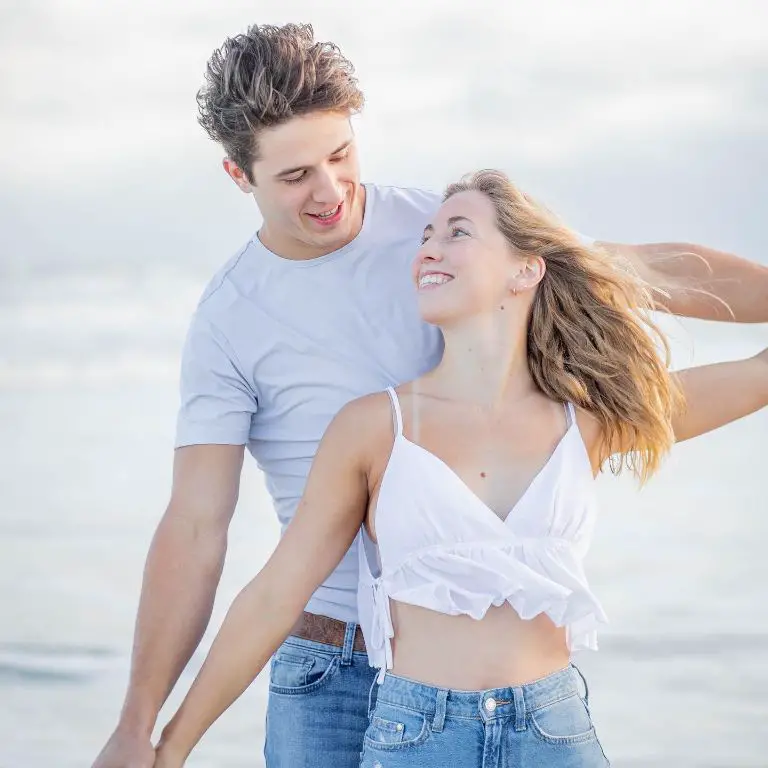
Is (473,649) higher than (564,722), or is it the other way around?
(473,649)

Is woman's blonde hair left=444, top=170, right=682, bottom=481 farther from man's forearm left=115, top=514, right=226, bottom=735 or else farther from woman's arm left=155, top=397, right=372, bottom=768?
man's forearm left=115, top=514, right=226, bottom=735

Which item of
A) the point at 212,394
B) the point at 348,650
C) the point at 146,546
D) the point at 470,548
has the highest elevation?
the point at 212,394

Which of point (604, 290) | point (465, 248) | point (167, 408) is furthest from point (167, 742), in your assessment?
point (167, 408)

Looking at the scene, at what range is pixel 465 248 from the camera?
7.67ft

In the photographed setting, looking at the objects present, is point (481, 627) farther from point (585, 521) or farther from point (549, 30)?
point (549, 30)

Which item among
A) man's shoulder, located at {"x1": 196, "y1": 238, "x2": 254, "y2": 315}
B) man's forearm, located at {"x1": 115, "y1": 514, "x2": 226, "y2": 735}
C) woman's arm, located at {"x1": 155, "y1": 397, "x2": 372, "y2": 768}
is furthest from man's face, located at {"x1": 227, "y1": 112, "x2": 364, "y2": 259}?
man's forearm, located at {"x1": 115, "y1": 514, "x2": 226, "y2": 735}

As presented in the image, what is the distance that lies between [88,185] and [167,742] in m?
14.3

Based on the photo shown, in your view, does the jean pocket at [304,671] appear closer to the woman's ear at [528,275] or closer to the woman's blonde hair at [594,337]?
the woman's blonde hair at [594,337]

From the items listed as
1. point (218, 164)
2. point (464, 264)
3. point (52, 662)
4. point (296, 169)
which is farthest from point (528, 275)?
point (218, 164)

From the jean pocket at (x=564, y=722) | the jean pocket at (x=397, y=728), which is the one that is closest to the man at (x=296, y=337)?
the jean pocket at (x=397, y=728)

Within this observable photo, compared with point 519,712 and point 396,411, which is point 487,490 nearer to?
point 396,411

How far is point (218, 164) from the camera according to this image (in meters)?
15.0

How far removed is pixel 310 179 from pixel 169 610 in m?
0.91

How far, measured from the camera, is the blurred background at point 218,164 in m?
11.7
